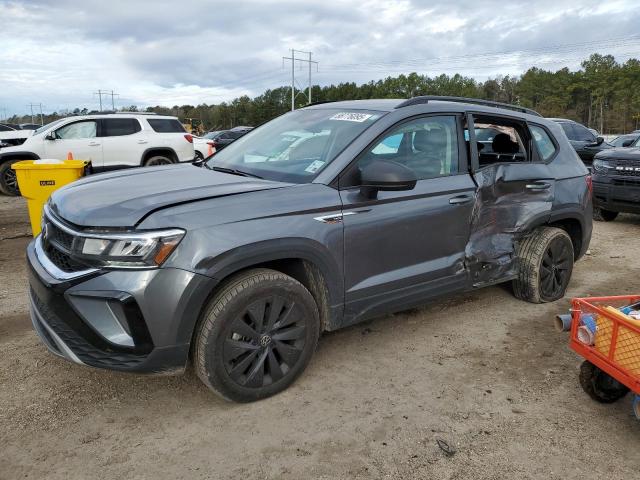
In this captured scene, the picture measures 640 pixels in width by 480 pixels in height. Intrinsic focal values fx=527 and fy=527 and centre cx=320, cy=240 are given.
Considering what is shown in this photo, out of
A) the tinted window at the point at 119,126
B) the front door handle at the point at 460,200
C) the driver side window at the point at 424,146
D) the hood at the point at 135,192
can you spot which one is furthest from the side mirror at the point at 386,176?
the tinted window at the point at 119,126

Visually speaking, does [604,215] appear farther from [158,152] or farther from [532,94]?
[532,94]

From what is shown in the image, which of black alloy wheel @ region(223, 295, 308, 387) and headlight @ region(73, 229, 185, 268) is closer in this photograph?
headlight @ region(73, 229, 185, 268)

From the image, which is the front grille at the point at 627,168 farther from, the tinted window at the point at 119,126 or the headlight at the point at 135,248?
the tinted window at the point at 119,126

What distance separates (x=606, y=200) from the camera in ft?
27.3

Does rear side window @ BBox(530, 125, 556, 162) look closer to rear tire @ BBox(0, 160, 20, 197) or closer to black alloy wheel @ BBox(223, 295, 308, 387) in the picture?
black alloy wheel @ BBox(223, 295, 308, 387)

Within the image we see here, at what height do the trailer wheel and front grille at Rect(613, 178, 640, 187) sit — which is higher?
front grille at Rect(613, 178, 640, 187)

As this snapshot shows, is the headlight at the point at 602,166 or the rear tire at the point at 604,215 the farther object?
the rear tire at the point at 604,215

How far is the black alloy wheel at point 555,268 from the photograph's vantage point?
178 inches

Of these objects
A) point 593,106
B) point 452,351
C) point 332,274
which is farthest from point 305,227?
point 593,106

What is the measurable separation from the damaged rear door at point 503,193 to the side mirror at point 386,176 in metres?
1.02

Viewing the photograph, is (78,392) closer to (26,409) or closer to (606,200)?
(26,409)

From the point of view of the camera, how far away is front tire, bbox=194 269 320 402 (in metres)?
2.74

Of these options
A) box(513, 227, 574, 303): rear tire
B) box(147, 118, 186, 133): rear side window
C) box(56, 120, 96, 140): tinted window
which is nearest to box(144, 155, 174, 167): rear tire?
box(147, 118, 186, 133): rear side window

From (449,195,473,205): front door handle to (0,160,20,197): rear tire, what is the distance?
10.3m
